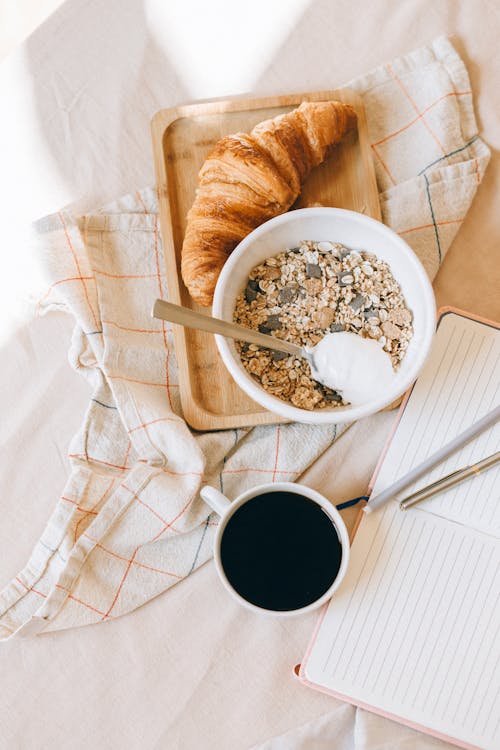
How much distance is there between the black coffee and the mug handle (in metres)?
0.02

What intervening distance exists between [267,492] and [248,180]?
0.34m

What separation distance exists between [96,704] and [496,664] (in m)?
0.46

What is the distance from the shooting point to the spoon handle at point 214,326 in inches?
25.5

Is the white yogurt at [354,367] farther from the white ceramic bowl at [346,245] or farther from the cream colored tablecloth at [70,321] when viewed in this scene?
the cream colored tablecloth at [70,321]

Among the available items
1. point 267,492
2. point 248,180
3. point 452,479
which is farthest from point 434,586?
point 248,180

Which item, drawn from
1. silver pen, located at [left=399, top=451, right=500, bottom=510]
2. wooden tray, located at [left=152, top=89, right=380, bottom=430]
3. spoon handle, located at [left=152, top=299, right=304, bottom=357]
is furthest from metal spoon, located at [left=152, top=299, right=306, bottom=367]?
silver pen, located at [left=399, top=451, right=500, bottom=510]

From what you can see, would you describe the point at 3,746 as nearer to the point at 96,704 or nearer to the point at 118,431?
the point at 96,704

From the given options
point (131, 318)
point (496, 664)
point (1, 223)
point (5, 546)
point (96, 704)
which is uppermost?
point (1, 223)

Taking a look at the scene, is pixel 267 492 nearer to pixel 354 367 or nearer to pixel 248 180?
pixel 354 367

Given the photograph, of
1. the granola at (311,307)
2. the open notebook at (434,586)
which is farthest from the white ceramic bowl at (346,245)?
the open notebook at (434,586)

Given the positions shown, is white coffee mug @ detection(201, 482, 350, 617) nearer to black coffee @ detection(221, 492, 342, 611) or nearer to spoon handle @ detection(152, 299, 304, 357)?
black coffee @ detection(221, 492, 342, 611)

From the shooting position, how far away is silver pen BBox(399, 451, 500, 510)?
0.84m

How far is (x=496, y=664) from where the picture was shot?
815mm

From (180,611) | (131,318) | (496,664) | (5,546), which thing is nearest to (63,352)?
(131,318)
